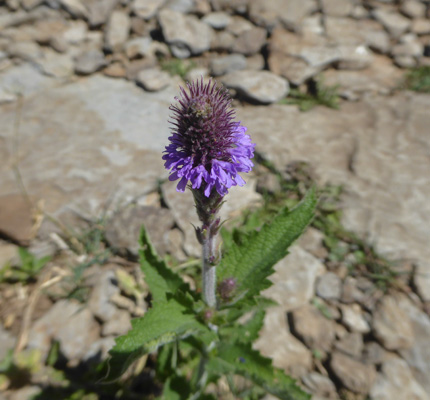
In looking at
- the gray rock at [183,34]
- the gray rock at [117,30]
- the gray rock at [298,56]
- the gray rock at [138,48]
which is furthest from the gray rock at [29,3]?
the gray rock at [298,56]

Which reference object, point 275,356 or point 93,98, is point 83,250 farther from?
point 93,98

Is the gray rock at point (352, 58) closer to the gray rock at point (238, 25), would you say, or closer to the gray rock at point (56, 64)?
the gray rock at point (238, 25)

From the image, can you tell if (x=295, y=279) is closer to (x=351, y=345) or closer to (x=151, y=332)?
(x=351, y=345)


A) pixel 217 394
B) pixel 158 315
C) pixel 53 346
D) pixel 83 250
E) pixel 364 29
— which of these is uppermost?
pixel 364 29

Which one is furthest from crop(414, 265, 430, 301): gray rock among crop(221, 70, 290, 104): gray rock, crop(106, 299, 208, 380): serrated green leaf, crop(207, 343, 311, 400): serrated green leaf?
crop(221, 70, 290, 104): gray rock

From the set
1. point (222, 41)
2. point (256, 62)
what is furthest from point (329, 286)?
point (222, 41)

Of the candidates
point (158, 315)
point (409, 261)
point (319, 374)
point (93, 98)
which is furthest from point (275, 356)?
point (93, 98)
